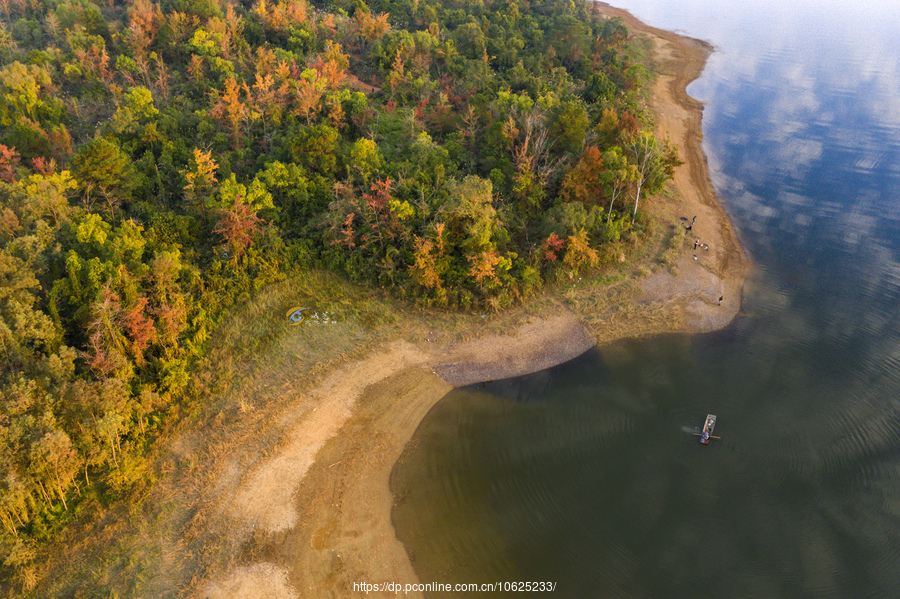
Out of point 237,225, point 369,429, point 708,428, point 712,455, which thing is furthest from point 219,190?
point 712,455

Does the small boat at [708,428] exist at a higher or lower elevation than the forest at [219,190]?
lower

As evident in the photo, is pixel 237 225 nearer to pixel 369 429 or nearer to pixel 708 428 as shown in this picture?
pixel 369 429

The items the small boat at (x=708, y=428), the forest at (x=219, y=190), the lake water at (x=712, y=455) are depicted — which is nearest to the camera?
the lake water at (x=712, y=455)

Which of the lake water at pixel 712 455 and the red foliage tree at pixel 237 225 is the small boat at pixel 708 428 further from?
the red foliage tree at pixel 237 225

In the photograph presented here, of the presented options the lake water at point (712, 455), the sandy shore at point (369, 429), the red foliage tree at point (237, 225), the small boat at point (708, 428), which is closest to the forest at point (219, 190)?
the red foliage tree at point (237, 225)

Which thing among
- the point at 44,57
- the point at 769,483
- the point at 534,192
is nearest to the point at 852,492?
the point at 769,483

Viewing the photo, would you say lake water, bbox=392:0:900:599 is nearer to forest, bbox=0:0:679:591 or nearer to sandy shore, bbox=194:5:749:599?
sandy shore, bbox=194:5:749:599
